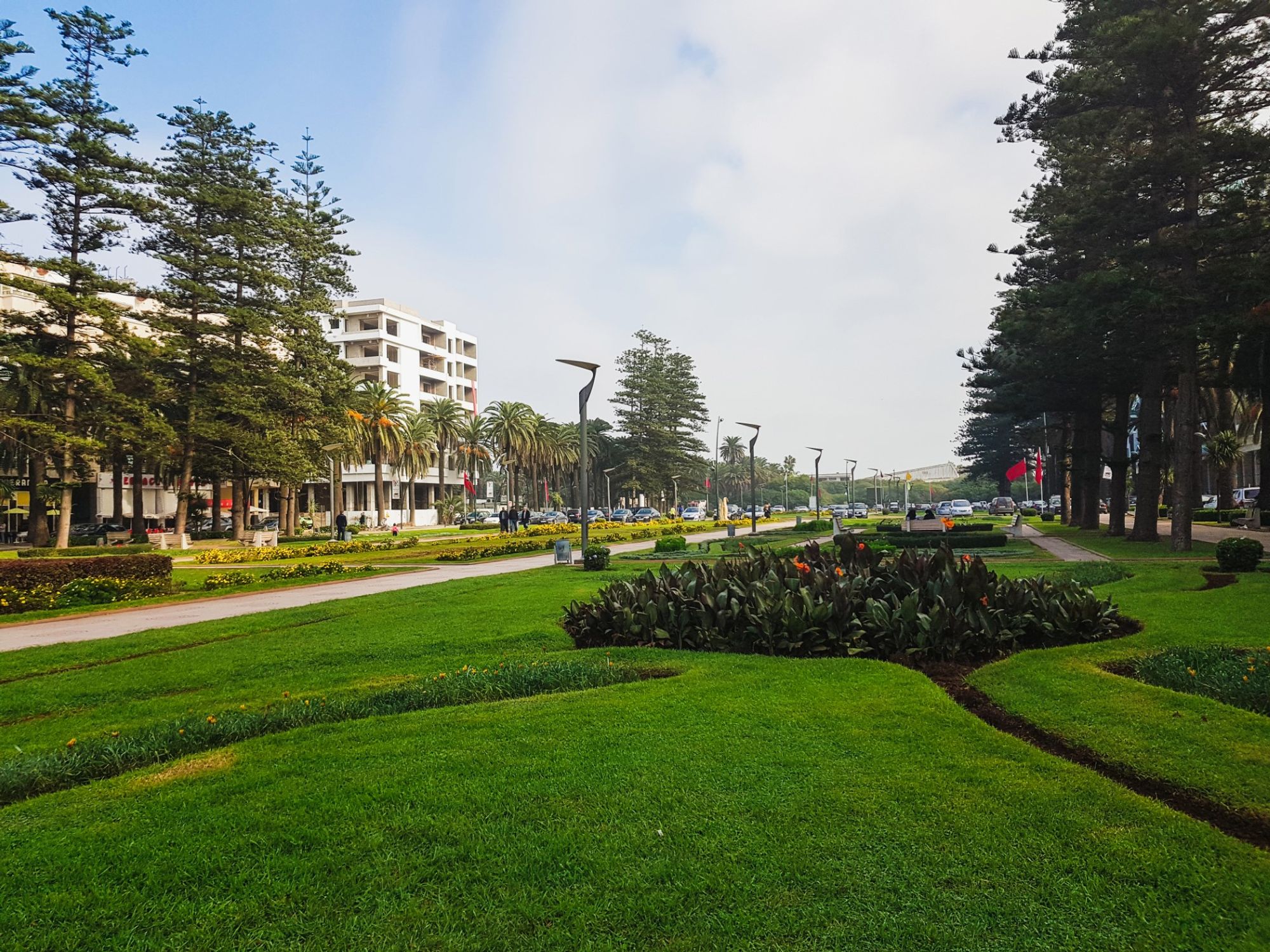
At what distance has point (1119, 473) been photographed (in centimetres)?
2928

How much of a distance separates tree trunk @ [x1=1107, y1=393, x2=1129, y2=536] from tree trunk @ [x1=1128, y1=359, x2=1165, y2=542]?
2.90 metres

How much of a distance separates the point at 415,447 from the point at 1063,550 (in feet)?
172

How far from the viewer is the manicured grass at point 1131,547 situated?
20.5m

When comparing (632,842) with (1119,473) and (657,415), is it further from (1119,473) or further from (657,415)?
(657,415)

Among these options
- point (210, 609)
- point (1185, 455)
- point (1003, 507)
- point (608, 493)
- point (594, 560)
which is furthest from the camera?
point (608, 493)

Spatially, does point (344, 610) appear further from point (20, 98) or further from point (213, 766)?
point (20, 98)

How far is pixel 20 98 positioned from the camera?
1238 inches

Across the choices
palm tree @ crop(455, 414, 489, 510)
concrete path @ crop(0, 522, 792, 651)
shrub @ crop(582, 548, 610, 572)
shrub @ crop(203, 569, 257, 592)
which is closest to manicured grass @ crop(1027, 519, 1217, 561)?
shrub @ crop(582, 548, 610, 572)

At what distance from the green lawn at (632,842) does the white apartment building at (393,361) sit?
2657 inches

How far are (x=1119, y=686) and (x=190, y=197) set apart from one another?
146 ft

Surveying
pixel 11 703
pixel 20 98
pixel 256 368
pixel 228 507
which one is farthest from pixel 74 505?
pixel 11 703

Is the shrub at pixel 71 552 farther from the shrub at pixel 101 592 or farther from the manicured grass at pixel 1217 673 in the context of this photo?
the manicured grass at pixel 1217 673

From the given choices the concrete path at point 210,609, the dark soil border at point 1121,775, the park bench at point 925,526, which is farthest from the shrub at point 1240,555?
the concrete path at point 210,609

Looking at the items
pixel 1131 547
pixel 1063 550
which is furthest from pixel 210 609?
pixel 1131 547
